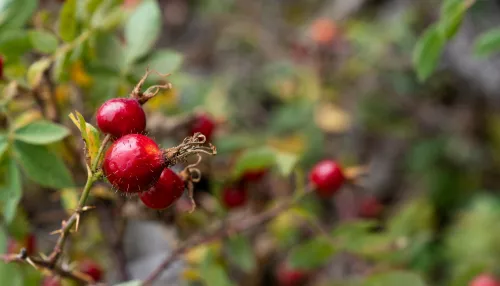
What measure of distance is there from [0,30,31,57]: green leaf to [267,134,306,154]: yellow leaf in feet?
3.54

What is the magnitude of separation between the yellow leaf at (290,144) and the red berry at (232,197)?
0.56 meters

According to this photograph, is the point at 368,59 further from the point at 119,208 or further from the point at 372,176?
the point at 119,208

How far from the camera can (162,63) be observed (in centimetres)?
134

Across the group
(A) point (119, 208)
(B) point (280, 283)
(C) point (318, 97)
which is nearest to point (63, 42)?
(A) point (119, 208)

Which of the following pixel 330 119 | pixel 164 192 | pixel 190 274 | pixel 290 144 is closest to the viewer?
pixel 164 192

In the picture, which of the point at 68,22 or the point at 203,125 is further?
the point at 203,125

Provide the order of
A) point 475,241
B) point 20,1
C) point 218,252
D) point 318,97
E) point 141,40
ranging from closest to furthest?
1. point 20,1
2. point 141,40
3. point 218,252
4. point 475,241
5. point 318,97

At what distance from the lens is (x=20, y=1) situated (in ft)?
3.88

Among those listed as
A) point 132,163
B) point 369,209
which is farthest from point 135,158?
point 369,209

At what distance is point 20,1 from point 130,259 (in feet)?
3.81

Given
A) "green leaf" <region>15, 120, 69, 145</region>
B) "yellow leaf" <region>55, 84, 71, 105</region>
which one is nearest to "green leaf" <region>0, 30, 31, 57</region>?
"green leaf" <region>15, 120, 69, 145</region>

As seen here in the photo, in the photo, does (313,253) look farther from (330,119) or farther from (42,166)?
(330,119)

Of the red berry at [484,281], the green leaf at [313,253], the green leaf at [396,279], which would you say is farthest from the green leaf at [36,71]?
the red berry at [484,281]

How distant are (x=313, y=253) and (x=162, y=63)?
2.00 feet
